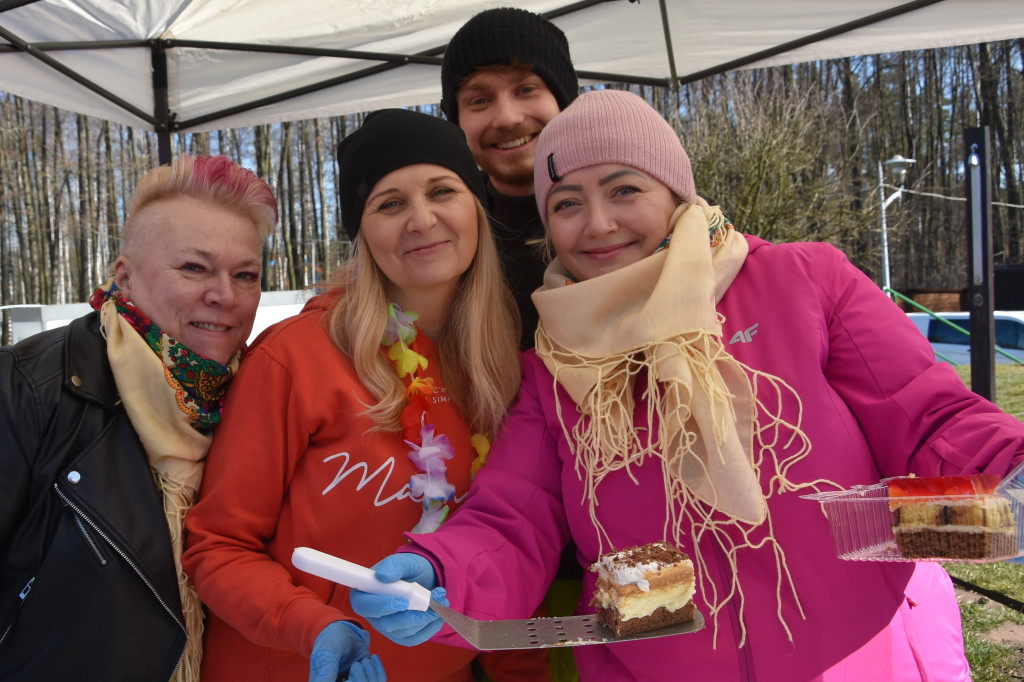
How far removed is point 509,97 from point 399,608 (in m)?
2.23

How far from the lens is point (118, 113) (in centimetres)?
407

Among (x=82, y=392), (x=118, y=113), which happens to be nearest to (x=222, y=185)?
(x=82, y=392)

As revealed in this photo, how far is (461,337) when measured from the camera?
2279 millimetres

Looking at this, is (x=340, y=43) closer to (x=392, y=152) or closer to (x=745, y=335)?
(x=392, y=152)

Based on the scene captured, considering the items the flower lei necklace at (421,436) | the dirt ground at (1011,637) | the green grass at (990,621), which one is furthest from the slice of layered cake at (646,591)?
the dirt ground at (1011,637)

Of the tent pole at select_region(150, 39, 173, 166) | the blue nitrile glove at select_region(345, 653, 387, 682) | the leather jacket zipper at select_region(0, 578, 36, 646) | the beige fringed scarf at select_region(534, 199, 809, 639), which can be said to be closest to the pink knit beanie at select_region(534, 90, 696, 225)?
the beige fringed scarf at select_region(534, 199, 809, 639)

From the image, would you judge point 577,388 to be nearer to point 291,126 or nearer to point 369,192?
point 369,192

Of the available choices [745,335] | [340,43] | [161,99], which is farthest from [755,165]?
[745,335]

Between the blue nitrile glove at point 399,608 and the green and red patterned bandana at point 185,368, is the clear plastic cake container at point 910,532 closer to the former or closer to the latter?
the blue nitrile glove at point 399,608

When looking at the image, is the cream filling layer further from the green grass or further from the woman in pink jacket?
the green grass

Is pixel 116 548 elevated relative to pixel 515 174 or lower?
lower

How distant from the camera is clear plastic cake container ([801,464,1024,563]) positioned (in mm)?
1319

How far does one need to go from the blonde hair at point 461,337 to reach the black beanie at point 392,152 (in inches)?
4.8

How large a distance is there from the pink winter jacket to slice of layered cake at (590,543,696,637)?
0.47ft
